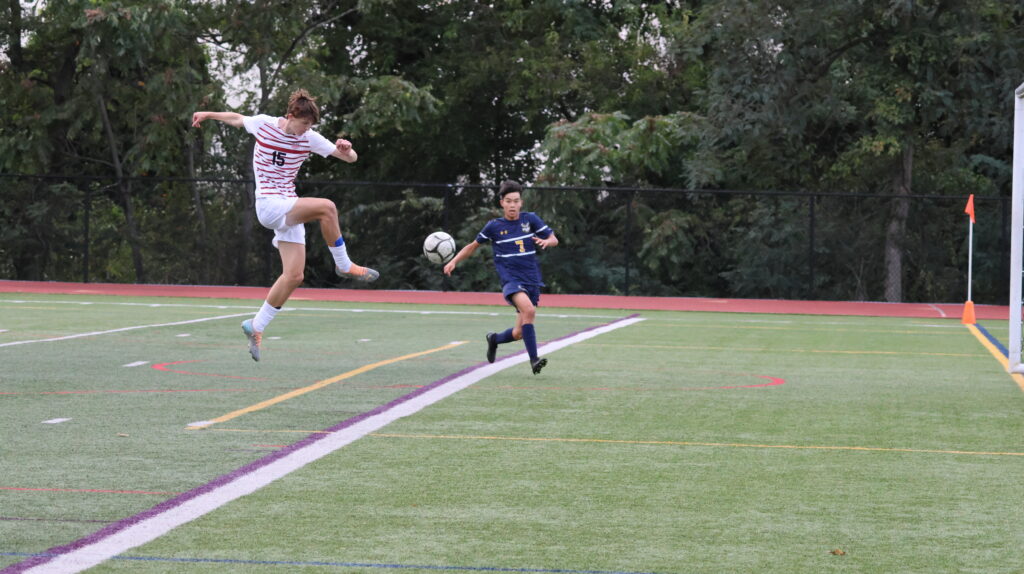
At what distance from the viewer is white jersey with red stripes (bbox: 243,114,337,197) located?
11.3 metres

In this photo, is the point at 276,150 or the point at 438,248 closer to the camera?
the point at 276,150

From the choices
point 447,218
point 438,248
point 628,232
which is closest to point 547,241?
point 438,248

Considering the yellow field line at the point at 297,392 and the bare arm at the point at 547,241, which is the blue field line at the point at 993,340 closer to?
the bare arm at the point at 547,241

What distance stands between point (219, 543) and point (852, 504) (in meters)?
2.93

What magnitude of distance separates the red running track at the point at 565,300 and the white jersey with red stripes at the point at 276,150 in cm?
1662

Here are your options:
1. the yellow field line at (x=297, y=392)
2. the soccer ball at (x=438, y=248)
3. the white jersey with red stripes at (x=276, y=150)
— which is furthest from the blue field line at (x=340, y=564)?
the soccer ball at (x=438, y=248)

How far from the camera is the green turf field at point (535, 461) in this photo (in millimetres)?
5438

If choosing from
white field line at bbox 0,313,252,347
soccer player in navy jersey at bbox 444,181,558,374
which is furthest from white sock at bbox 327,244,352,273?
white field line at bbox 0,313,252,347

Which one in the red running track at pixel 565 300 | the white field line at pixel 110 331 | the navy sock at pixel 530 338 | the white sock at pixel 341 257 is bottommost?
the red running track at pixel 565 300

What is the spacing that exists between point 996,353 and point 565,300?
1383 centimetres

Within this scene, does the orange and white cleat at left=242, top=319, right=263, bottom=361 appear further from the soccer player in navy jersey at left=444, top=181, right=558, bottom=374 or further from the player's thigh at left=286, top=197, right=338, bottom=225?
the soccer player in navy jersey at left=444, top=181, right=558, bottom=374

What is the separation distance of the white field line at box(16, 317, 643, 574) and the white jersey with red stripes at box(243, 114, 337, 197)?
7.44 ft

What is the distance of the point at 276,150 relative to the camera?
11.3 m

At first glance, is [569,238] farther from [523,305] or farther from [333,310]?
[523,305]
